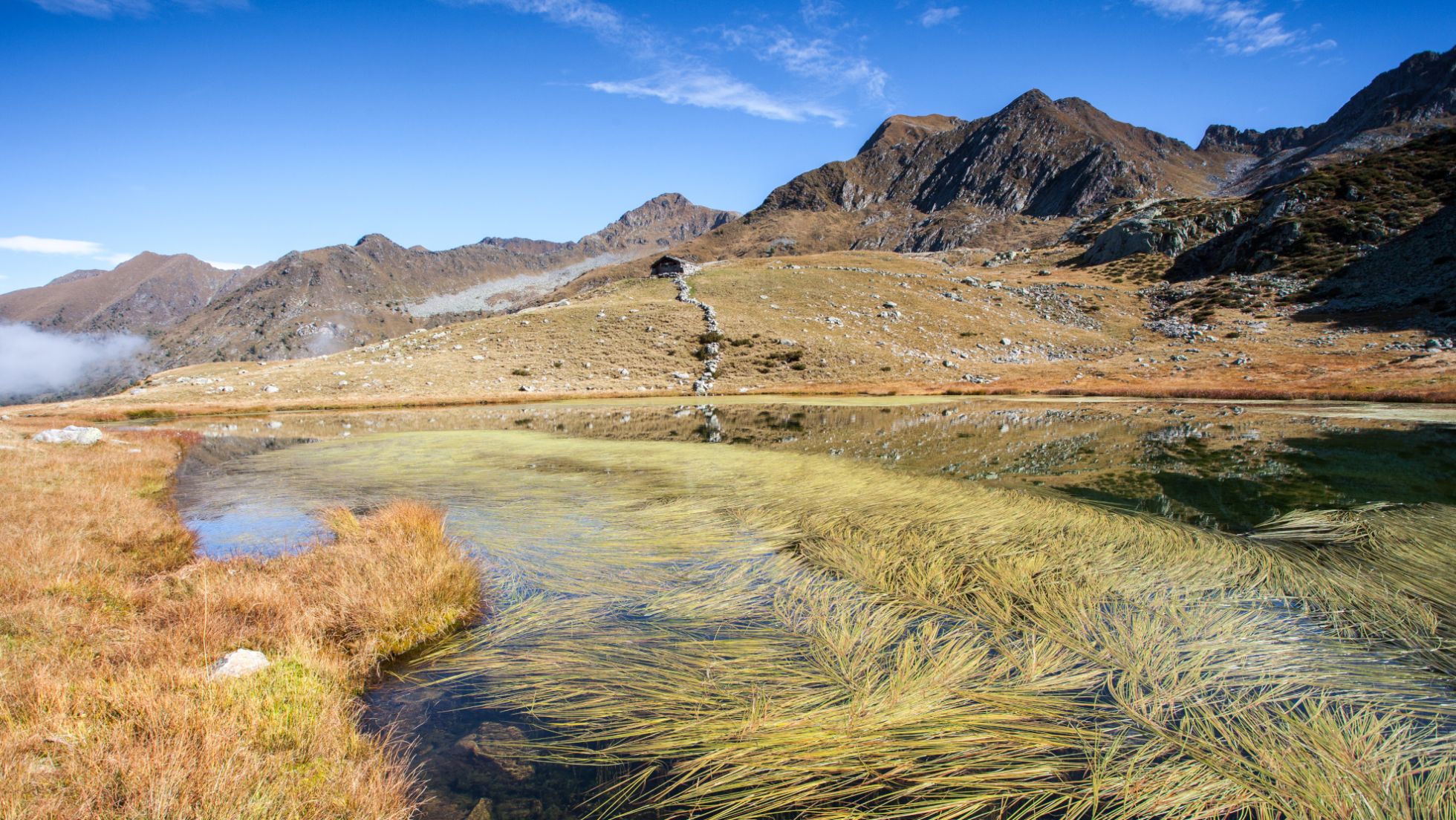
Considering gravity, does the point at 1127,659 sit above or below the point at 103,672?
below

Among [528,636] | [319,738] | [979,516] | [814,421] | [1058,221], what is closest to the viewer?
[319,738]

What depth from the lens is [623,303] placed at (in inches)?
2301

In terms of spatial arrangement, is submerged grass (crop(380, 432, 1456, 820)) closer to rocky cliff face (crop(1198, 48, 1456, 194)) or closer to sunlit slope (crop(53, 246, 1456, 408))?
sunlit slope (crop(53, 246, 1456, 408))

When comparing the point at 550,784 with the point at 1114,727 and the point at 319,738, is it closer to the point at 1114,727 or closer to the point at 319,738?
the point at 319,738

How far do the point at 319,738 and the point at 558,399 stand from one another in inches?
1458

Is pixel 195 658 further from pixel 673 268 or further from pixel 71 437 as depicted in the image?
pixel 673 268

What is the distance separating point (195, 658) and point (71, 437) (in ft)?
73.0

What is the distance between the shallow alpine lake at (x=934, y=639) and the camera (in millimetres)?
3322

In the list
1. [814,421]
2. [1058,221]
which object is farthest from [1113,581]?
[1058,221]

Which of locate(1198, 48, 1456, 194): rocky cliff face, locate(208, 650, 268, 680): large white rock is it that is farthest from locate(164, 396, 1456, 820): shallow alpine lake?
locate(1198, 48, 1456, 194): rocky cliff face

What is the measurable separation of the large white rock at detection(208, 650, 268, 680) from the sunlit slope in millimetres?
36947

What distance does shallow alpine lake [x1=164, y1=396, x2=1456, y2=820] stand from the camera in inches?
131

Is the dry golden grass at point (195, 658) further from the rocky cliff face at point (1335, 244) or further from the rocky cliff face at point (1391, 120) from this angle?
the rocky cliff face at point (1391, 120)

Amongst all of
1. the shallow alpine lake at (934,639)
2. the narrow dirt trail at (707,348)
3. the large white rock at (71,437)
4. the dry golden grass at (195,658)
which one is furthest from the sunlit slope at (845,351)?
the dry golden grass at (195,658)
